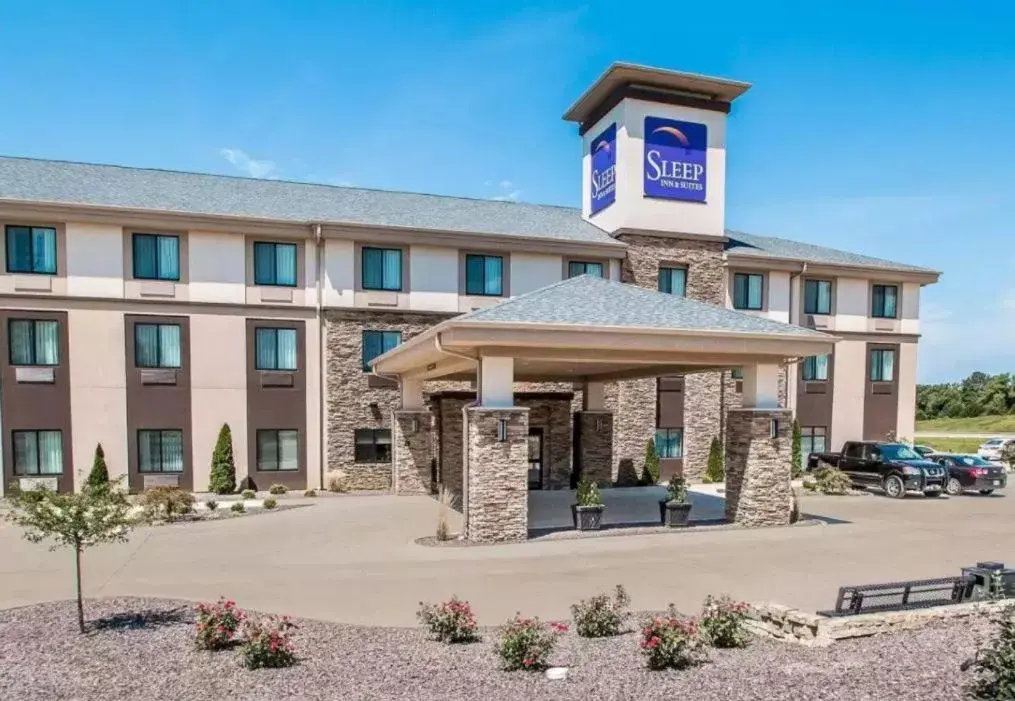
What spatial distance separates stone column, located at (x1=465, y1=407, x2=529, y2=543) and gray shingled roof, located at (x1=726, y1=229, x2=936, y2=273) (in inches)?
651

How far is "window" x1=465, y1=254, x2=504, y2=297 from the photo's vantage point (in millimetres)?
23594

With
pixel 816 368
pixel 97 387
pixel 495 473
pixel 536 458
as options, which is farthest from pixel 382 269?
pixel 816 368

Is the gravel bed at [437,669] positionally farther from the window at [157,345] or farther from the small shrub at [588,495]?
the window at [157,345]

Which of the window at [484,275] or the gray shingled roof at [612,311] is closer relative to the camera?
the gray shingled roof at [612,311]

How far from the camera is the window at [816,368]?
28359mm

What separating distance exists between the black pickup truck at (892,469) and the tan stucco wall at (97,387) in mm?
25087

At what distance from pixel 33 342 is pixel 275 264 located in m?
7.69

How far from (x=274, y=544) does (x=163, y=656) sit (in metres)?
6.46

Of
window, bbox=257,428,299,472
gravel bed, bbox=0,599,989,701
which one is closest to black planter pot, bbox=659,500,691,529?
gravel bed, bbox=0,599,989,701

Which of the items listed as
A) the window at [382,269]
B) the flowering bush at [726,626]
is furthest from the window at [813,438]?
the flowering bush at [726,626]

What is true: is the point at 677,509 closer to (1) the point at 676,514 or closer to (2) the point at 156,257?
(1) the point at 676,514

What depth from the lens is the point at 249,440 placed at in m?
22.0

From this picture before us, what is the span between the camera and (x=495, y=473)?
43.9ft

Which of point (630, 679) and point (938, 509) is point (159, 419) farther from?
point (938, 509)
